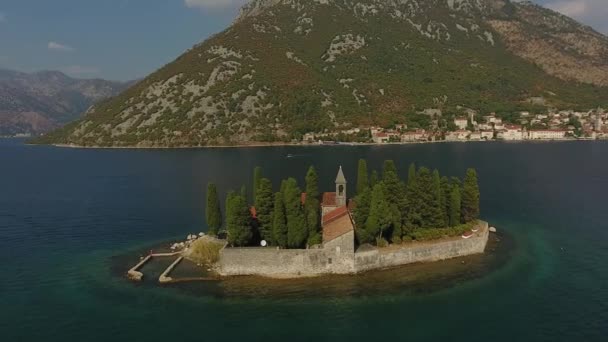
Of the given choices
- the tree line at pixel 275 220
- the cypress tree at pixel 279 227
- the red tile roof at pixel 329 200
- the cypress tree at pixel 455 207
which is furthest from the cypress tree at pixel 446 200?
the cypress tree at pixel 279 227

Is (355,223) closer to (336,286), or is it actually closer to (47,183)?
(336,286)

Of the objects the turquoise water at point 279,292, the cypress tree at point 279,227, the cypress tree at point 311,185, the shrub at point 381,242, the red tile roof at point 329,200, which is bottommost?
the turquoise water at point 279,292

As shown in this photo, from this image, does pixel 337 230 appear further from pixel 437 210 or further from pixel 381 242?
pixel 437 210

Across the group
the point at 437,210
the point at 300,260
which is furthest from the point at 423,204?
the point at 300,260

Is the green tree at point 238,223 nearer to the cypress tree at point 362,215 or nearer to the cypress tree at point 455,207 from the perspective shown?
the cypress tree at point 362,215

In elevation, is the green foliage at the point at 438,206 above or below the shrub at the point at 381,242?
above

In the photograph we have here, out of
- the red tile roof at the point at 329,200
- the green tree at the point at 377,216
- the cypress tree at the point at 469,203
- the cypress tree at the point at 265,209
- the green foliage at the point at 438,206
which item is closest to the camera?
the cypress tree at the point at 265,209
